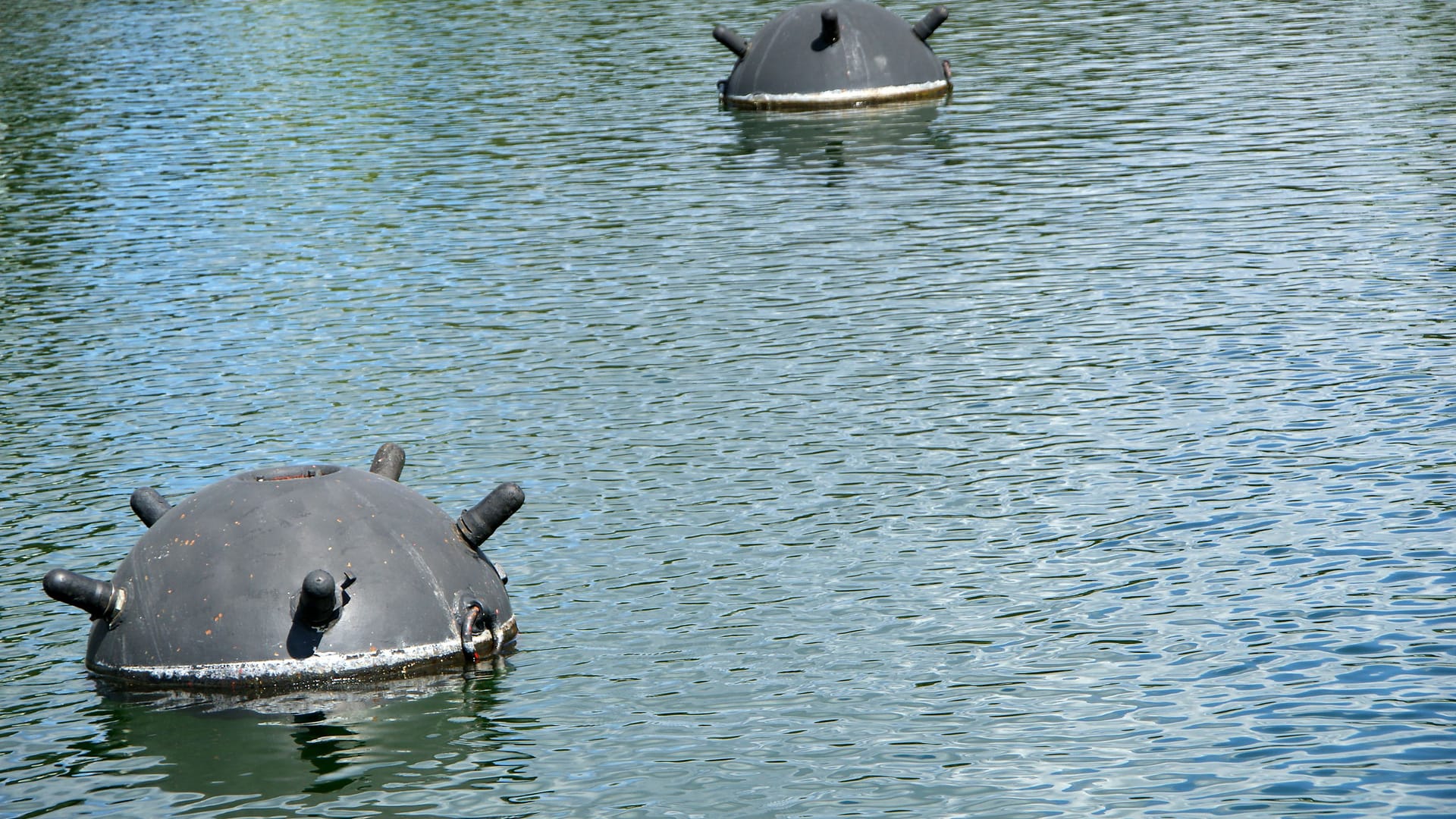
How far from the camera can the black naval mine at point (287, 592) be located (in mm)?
11992

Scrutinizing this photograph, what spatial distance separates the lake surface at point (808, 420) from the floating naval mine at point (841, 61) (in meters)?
0.63

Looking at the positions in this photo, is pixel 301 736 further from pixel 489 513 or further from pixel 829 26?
pixel 829 26

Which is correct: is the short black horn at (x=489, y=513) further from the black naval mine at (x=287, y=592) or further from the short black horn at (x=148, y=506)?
the short black horn at (x=148, y=506)

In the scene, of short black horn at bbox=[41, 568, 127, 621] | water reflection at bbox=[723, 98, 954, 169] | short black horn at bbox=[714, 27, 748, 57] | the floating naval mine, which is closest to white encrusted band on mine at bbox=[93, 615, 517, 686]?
short black horn at bbox=[41, 568, 127, 621]

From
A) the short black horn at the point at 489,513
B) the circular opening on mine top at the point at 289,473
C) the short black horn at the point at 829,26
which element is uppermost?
the circular opening on mine top at the point at 289,473

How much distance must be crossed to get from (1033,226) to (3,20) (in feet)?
123

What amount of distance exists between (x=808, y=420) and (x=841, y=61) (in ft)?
54.8

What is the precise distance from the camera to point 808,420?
17484mm

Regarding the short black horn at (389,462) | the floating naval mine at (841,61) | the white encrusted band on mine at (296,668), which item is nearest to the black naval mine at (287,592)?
the white encrusted band on mine at (296,668)

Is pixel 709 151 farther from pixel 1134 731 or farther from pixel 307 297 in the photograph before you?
pixel 1134 731

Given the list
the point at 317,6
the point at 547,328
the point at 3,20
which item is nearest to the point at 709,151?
the point at 547,328

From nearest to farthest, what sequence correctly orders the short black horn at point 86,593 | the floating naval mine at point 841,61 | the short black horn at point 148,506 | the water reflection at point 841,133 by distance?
the short black horn at point 86,593 → the short black horn at point 148,506 → the water reflection at point 841,133 → the floating naval mine at point 841,61

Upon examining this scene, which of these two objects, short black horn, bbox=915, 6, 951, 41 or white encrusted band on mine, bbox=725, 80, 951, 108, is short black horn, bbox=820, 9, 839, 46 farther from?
short black horn, bbox=915, 6, 951, 41

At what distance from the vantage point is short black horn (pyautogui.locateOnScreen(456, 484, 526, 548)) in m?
12.6
